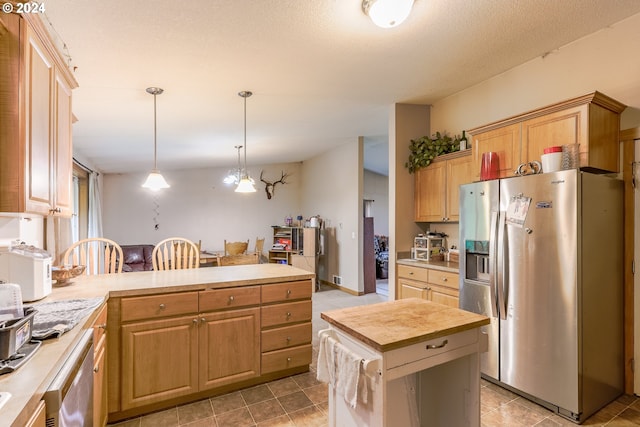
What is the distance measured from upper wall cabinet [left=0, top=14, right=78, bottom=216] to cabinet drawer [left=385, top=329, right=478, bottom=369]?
1756 mm

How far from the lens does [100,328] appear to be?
6.25ft

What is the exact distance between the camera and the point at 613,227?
2.42 metres

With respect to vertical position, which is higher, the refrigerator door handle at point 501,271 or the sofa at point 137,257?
the refrigerator door handle at point 501,271

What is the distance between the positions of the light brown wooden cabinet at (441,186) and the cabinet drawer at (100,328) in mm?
3221

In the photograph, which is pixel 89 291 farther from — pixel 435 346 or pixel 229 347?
pixel 435 346

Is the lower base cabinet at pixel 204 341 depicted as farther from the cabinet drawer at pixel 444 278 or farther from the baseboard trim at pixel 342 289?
the baseboard trim at pixel 342 289

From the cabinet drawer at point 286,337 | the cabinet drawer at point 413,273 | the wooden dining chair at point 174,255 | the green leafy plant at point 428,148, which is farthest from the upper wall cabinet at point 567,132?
the wooden dining chair at point 174,255

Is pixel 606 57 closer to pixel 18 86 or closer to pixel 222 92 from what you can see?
pixel 222 92

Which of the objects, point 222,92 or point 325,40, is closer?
point 325,40

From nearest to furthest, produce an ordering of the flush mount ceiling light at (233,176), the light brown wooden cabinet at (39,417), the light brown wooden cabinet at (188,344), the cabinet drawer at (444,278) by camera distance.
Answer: the light brown wooden cabinet at (39,417)
the light brown wooden cabinet at (188,344)
the cabinet drawer at (444,278)
the flush mount ceiling light at (233,176)

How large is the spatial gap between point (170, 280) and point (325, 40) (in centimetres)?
214

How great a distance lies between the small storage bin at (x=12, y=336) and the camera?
3.65ft

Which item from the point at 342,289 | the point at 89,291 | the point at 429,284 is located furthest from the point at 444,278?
the point at 342,289

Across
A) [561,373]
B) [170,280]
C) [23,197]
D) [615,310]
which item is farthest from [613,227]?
[23,197]
